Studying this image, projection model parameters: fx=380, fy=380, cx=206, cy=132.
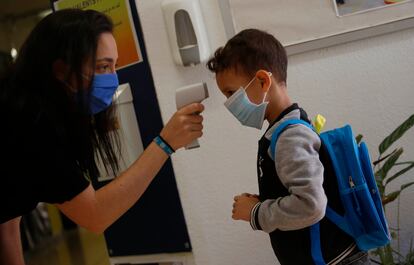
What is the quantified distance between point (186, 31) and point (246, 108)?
532mm

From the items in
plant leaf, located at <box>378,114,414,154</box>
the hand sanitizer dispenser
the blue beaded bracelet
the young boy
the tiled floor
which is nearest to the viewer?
the young boy

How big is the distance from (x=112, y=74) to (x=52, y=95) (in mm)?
169

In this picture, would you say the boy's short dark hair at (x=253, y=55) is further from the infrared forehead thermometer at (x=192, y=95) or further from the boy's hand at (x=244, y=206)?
the boy's hand at (x=244, y=206)

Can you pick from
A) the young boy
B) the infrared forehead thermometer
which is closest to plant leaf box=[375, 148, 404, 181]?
the young boy

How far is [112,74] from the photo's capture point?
1.00m

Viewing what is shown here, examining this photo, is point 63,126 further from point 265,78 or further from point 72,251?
point 72,251

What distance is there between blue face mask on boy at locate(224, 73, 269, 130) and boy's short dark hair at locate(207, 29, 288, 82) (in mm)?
43

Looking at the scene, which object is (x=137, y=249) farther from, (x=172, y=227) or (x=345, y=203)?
(x=345, y=203)

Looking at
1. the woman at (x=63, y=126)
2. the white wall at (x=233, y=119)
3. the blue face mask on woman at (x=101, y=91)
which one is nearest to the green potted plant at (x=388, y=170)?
the white wall at (x=233, y=119)

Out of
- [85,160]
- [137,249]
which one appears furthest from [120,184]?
[137,249]

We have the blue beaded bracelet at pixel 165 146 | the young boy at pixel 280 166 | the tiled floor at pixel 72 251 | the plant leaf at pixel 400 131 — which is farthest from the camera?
the tiled floor at pixel 72 251

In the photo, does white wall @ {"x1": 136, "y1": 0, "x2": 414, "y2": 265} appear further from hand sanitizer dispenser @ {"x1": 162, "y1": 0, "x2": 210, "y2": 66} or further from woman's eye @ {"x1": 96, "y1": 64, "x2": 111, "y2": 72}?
woman's eye @ {"x1": 96, "y1": 64, "x2": 111, "y2": 72}

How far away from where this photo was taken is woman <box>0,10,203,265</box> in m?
0.85

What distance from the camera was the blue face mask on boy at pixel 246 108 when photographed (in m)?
0.87
